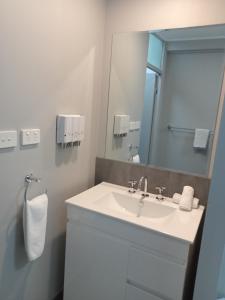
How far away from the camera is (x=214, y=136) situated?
1.62m

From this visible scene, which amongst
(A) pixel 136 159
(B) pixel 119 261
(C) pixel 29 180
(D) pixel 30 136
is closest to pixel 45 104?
(D) pixel 30 136

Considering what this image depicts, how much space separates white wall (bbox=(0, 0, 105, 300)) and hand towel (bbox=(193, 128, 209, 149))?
79 cm

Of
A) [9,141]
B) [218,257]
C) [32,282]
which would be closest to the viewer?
[218,257]

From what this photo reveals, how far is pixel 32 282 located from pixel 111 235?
0.65m

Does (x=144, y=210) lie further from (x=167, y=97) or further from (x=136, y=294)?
(x=167, y=97)

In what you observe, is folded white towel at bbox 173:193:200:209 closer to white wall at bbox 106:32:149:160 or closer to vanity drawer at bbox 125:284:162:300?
white wall at bbox 106:32:149:160

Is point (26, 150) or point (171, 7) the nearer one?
point (26, 150)

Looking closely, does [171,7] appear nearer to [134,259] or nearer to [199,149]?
[199,149]

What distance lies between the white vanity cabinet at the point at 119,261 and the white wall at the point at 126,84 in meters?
0.65

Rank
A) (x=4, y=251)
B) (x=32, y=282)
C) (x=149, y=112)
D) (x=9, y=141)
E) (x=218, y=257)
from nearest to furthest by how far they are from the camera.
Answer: (x=218, y=257)
(x=9, y=141)
(x=4, y=251)
(x=32, y=282)
(x=149, y=112)

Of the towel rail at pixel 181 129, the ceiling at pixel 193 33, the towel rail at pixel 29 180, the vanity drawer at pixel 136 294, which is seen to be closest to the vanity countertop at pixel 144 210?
the towel rail at pixel 29 180

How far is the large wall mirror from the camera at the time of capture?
5.24 ft

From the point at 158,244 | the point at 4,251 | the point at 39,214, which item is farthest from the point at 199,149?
the point at 4,251

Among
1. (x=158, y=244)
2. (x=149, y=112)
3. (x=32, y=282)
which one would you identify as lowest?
(x=32, y=282)
